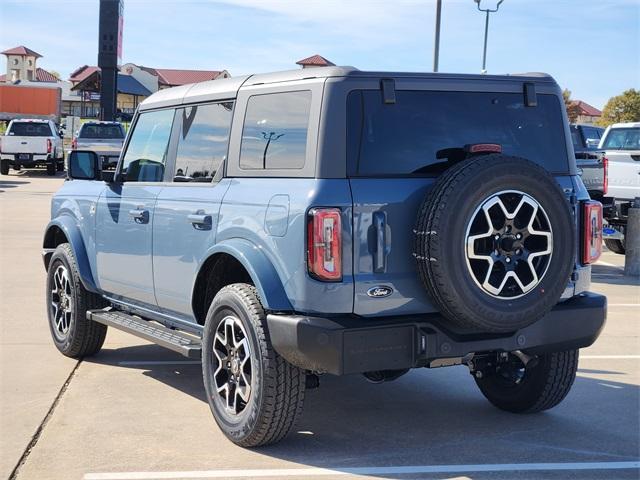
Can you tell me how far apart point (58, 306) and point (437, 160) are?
3.78 metres

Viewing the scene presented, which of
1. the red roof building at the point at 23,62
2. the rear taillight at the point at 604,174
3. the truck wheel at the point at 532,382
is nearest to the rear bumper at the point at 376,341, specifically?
the truck wheel at the point at 532,382

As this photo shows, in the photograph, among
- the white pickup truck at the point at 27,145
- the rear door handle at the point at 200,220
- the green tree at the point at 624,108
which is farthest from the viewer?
the green tree at the point at 624,108

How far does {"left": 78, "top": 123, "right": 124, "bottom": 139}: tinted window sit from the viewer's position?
29.1 meters

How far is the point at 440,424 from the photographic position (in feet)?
18.1

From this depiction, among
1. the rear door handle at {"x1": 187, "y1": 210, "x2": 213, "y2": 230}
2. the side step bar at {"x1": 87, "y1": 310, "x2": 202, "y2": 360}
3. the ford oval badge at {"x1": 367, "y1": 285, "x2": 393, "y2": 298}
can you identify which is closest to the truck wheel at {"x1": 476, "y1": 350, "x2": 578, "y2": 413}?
the ford oval badge at {"x1": 367, "y1": 285, "x2": 393, "y2": 298}

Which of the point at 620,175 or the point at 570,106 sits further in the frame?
the point at 570,106

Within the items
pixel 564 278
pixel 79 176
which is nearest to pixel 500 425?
pixel 564 278

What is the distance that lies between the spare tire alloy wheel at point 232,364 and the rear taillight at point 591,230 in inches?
75.1

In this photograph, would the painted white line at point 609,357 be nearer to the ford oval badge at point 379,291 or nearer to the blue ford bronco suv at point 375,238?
the blue ford bronco suv at point 375,238

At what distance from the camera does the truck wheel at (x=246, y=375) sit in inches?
185

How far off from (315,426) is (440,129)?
1.84 m

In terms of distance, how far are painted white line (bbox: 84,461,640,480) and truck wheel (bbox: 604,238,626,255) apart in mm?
11308

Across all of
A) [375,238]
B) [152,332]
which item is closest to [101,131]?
[152,332]

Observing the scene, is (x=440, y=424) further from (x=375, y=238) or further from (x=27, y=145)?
(x=27, y=145)
